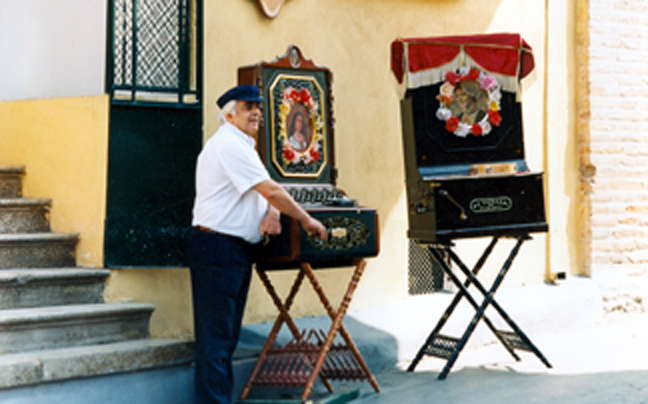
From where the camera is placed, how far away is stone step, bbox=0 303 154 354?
466 centimetres

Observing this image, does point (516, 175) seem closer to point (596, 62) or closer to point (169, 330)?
point (169, 330)

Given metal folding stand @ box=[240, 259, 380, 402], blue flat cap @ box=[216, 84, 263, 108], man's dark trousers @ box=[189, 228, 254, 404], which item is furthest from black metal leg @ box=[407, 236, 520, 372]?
blue flat cap @ box=[216, 84, 263, 108]

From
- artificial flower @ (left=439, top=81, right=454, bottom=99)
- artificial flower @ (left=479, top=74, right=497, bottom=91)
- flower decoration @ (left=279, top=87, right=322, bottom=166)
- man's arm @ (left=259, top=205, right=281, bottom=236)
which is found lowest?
man's arm @ (left=259, top=205, right=281, bottom=236)

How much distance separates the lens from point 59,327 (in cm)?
484

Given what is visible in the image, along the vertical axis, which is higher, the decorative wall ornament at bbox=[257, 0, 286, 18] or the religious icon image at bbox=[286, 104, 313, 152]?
the decorative wall ornament at bbox=[257, 0, 286, 18]

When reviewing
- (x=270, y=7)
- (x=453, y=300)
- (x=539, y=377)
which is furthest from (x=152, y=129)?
(x=539, y=377)

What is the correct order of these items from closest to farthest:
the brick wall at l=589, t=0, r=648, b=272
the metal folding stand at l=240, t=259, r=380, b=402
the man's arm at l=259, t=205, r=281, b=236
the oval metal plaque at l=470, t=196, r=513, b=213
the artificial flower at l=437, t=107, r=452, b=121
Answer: the man's arm at l=259, t=205, r=281, b=236 → the metal folding stand at l=240, t=259, r=380, b=402 → the oval metal plaque at l=470, t=196, r=513, b=213 → the artificial flower at l=437, t=107, r=452, b=121 → the brick wall at l=589, t=0, r=648, b=272

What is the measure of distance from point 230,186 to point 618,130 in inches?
195

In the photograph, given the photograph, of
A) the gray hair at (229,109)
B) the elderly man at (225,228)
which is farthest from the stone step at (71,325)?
the gray hair at (229,109)

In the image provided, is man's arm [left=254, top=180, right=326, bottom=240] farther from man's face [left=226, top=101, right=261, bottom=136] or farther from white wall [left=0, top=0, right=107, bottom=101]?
white wall [left=0, top=0, right=107, bottom=101]

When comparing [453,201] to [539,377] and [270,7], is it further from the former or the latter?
[270,7]

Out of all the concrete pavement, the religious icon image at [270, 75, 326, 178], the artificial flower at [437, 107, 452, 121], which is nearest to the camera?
the religious icon image at [270, 75, 326, 178]

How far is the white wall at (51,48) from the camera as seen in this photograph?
600 centimetres

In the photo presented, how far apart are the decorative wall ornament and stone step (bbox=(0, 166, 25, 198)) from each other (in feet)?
6.58
